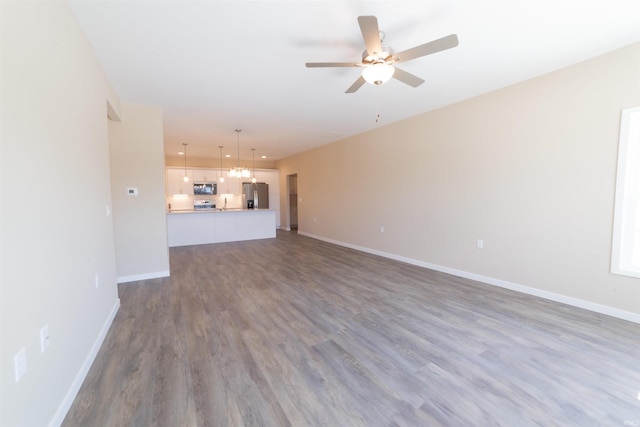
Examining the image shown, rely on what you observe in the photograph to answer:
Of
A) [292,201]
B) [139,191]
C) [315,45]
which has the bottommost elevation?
[292,201]

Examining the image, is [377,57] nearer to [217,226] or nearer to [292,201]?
[217,226]

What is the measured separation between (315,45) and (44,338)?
9.39 feet

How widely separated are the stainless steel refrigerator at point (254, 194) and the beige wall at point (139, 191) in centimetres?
468

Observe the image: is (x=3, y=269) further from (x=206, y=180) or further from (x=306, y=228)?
(x=206, y=180)

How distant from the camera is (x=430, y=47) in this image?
1958 millimetres

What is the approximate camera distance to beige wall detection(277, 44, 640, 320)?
107 inches

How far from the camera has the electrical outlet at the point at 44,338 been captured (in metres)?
1.34

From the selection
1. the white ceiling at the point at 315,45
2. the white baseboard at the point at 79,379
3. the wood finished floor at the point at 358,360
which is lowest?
the wood finished floor at the point at 358,360

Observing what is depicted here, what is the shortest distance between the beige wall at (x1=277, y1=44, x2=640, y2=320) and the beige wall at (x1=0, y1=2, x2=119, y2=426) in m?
4.44

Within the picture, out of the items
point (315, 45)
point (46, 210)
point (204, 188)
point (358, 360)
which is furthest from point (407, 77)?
point (204, 188)

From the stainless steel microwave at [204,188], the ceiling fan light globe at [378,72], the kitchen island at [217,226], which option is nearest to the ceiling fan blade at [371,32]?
the ceiling fan light globe at [378,72]

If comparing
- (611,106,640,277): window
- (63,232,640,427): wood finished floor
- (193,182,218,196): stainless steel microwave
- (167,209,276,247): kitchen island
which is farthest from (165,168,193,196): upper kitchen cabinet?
(611,106,640,277): window

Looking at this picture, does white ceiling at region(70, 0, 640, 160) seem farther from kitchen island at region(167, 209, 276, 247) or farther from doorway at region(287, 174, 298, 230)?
doorway at region(287, 174, 298, 230)

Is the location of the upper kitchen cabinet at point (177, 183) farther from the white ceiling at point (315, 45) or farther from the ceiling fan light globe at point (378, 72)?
the ceiling fan light globe at point (378, 72)
